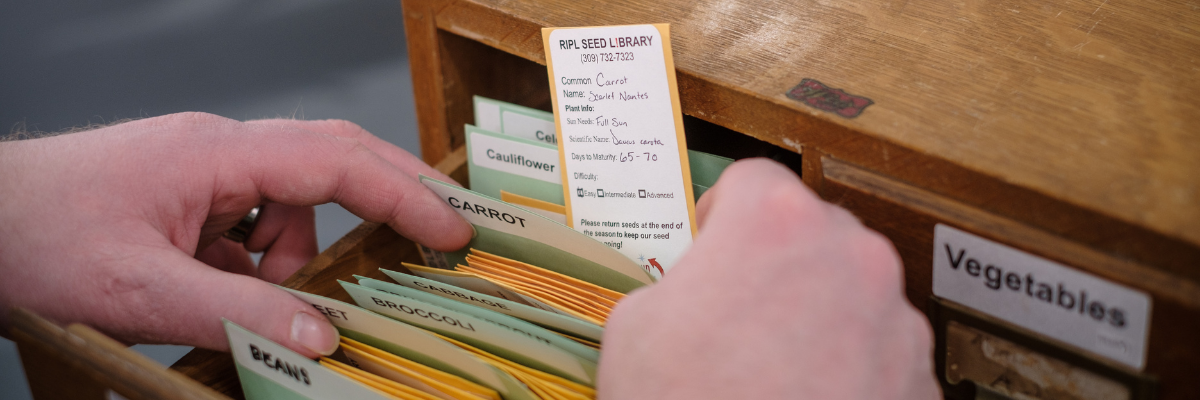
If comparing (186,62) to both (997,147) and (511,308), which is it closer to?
(511,308)

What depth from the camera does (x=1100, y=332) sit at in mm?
488

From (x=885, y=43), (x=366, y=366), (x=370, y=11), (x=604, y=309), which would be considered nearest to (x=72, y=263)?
(x=366, y=366)

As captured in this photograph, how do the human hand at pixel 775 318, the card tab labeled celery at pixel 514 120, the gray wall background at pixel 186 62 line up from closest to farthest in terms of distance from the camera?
the human hand at pixel 775 318, the card tab labeled celery at pixel 514 120, the gray wall background at pixel 186 62

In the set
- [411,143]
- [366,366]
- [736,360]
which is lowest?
[411,143]

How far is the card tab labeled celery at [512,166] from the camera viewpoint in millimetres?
729

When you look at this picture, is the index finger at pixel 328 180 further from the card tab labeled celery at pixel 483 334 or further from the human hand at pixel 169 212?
the card tab labeled celery at pixel 483 334

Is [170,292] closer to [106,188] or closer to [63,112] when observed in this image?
[106,188]

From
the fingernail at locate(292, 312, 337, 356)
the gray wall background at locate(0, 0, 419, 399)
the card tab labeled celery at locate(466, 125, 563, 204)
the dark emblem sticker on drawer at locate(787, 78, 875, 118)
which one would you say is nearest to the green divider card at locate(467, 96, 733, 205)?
the card tab labeled celery at locate(466, 125, 563, 204)

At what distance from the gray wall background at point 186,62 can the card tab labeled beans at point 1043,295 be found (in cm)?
90

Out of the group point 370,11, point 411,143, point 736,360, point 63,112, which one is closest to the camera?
point 736,360

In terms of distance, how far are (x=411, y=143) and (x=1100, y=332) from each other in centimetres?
135

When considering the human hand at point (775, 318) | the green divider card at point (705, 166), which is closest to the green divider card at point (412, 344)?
the human hand at point (775, 318)

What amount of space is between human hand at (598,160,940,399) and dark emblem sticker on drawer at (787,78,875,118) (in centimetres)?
12

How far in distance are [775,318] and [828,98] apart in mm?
212
